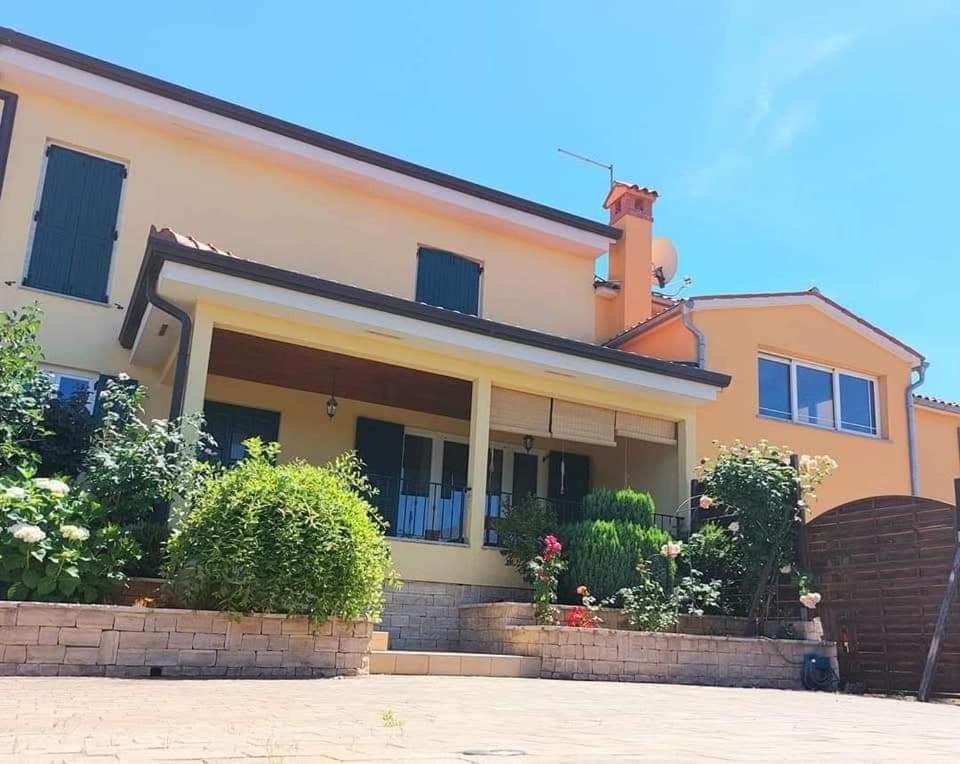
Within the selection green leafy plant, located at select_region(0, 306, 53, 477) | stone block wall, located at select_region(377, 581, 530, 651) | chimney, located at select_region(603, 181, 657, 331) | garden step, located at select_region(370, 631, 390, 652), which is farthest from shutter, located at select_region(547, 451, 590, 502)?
green leafy plant, located at select_region(0, 306, 53, 477)

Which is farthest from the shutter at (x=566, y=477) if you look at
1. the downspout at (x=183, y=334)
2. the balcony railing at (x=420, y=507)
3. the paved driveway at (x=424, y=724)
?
the paved driveway at (x=424, y=724)

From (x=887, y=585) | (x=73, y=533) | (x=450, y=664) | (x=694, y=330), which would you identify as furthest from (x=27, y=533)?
(x=694, y=330)

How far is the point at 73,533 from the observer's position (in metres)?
7.31

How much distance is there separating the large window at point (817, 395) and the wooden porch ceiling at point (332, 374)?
5.73 m

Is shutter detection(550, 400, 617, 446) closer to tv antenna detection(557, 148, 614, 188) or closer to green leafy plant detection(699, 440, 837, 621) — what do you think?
green leafy plant detection(699, 440, 837, 621)

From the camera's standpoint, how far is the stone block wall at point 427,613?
10.3 m

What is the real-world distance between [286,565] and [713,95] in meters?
7.98

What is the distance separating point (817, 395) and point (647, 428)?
526 cm

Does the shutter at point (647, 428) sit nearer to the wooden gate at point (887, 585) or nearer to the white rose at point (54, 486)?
the wooden gate at point (887, 585)

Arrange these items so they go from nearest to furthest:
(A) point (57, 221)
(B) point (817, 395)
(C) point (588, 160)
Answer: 1. (A) point (57, 221)
2. (B) point (817, 395)
3. (C) point (588, 160)

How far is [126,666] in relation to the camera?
273 inches

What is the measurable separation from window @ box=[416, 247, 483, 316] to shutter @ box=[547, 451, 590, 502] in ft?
9.00

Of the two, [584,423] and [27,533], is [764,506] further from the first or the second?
[27,533]

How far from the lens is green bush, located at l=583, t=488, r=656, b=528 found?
11203 millimetres
